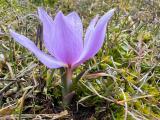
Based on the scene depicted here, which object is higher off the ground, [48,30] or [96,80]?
[48,30]

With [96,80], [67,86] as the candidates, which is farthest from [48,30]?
[96,80]

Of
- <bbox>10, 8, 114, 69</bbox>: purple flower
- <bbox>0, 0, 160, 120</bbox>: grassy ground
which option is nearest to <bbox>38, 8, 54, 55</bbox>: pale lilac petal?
<bbox>10, 8, 114, 69</bbox>: purple flower

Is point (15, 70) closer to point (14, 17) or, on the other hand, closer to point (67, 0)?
point (14, 17)

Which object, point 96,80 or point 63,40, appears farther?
point 96,80

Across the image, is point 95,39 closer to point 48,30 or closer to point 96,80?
point 48,30

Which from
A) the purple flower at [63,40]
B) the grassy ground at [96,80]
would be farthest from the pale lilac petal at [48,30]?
the grassy ground at [96,80]

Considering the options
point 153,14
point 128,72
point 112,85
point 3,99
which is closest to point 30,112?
point 3,99

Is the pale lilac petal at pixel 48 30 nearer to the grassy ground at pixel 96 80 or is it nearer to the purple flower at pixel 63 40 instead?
the purple flower at pixel 63 40
